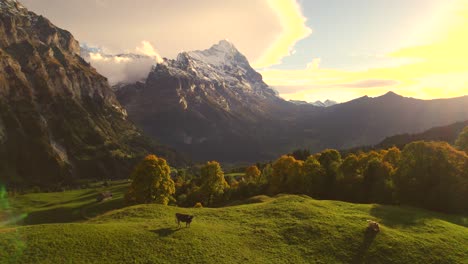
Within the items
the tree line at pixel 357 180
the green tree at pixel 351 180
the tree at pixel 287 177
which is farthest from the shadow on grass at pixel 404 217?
→ the tree at pixel 287 177

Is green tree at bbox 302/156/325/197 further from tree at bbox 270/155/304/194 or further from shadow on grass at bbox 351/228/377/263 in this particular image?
shadow on grass at bbox 351/228/377/263

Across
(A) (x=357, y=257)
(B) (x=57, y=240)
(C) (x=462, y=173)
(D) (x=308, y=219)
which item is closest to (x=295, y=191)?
(C) (x=462, y=173)

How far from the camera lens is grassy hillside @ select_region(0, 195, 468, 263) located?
4428cm

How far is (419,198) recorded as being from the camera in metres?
88.9

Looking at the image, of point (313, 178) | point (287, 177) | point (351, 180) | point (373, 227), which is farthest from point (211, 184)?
point (373, 227)

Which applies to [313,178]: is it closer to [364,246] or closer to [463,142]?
[463,142]

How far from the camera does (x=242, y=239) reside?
52719 mm

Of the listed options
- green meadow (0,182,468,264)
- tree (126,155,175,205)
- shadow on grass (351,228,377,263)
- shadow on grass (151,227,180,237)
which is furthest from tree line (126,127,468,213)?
shadow on grass (151,227,180,237)

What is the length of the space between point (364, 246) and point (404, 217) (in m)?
20.0

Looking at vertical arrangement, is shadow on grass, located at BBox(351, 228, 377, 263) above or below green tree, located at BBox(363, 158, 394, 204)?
below

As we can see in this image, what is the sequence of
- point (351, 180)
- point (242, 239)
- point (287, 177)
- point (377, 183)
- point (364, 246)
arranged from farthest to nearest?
point (287, 177)
point (351, 180)
point (377, 183)
point (242, 239)
point (364, 246)

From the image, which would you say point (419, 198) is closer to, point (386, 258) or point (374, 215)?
point (374, 215)

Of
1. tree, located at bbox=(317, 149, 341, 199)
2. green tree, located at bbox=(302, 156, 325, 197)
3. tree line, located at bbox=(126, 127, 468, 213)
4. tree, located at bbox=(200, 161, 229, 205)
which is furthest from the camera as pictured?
tree, located at bbox=(200, 161, 229, 205)

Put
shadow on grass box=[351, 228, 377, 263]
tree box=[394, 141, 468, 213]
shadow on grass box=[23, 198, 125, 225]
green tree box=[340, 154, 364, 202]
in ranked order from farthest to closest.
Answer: shadow on grass box=[23, 198, 125, 225] → green tree box=[340, 154, 364, 202] → tree box=[394, 141, 468, 213] → shadow on grass box=[351, 228, 377, 263]
